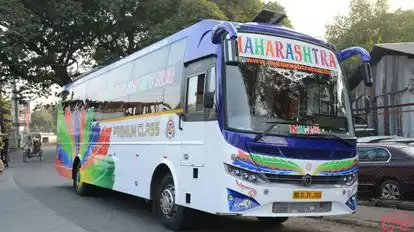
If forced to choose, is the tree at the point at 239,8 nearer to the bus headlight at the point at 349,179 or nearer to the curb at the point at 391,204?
the curb at the point at 391,204

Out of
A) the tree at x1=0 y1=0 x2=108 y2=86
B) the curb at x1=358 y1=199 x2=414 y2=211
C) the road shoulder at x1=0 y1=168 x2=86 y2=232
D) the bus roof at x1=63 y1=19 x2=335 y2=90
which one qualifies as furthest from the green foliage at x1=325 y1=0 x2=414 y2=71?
the bus roof at x1=63 y1=19 x2=335 y2=90

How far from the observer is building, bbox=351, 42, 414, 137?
73.6 ft

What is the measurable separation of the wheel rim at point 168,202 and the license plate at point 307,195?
7.31 ft

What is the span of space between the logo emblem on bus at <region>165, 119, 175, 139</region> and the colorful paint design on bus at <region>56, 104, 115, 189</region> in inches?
122

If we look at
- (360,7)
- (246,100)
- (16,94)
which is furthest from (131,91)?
(360,7)

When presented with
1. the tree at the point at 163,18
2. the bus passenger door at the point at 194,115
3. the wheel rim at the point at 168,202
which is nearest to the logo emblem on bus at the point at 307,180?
the bus passenger door at the point at 194,115

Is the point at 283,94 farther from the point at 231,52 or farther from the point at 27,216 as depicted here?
the point at 27,216

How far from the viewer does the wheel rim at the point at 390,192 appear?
1183cm

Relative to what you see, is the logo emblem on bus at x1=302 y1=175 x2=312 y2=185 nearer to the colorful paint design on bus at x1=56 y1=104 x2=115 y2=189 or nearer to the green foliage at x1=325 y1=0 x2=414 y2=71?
the colorful paint design on bus at x1=56 y1=104 x2=115 y2=189

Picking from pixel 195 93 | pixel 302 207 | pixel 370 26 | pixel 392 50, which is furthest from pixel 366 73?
pixel 370 26

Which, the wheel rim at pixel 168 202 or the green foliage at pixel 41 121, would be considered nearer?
the wheel rim at pixel 168 202

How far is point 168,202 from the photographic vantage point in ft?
27.9

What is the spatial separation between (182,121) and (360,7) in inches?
1731

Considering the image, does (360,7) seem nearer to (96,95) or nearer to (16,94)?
(16,94)
